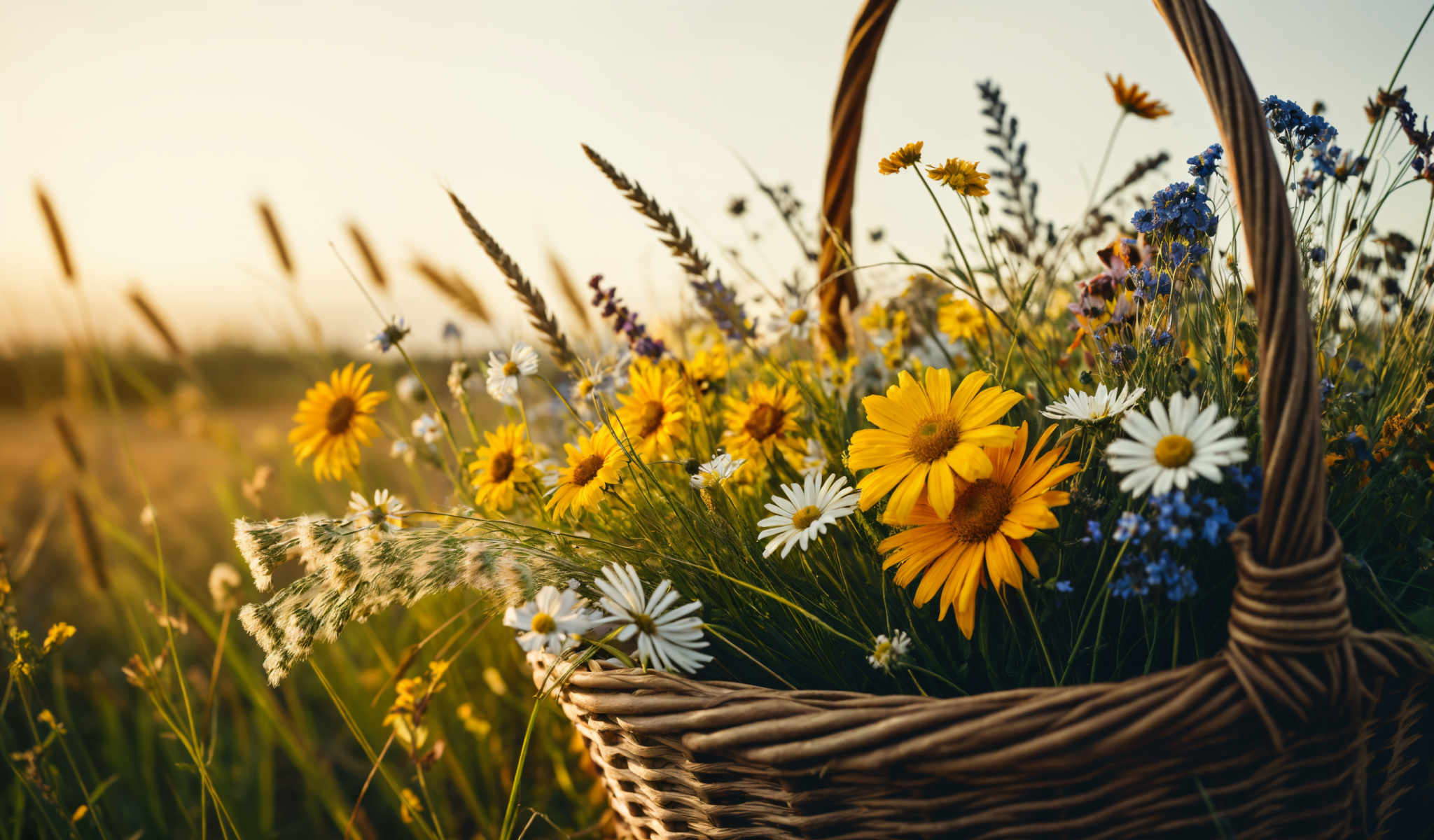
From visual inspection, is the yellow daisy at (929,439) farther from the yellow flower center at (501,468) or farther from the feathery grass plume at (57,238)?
the feathery grass plume at (57,238)

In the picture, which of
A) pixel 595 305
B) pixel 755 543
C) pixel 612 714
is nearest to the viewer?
pixel 612 714

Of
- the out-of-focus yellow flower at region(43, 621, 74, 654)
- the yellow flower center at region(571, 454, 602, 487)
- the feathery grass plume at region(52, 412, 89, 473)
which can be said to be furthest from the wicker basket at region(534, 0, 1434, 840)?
the feathery grass plume at region(52, 412, 89, 473)

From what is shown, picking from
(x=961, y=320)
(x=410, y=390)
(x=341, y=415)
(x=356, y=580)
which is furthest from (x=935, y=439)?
(x=410, y=390)

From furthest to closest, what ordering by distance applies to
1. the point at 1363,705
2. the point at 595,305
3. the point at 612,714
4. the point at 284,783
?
the point at 284,783, the point at 595,305, the point at 612,714, the point at 1363,705

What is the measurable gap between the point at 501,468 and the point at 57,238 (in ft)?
3.25

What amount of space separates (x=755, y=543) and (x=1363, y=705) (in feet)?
1.39

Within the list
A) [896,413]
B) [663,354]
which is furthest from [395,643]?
[896,413]

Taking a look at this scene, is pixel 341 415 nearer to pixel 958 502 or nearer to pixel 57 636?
pixel 57 636

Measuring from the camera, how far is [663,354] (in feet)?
3.07

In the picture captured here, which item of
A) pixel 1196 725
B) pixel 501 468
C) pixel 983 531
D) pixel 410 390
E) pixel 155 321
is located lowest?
pixel 1196 725

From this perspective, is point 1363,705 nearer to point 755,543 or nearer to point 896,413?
point 896,413

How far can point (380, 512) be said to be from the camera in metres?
0.67

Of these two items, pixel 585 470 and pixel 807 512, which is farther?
pixel 585 470

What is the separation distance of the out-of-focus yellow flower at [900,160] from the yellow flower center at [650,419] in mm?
314
